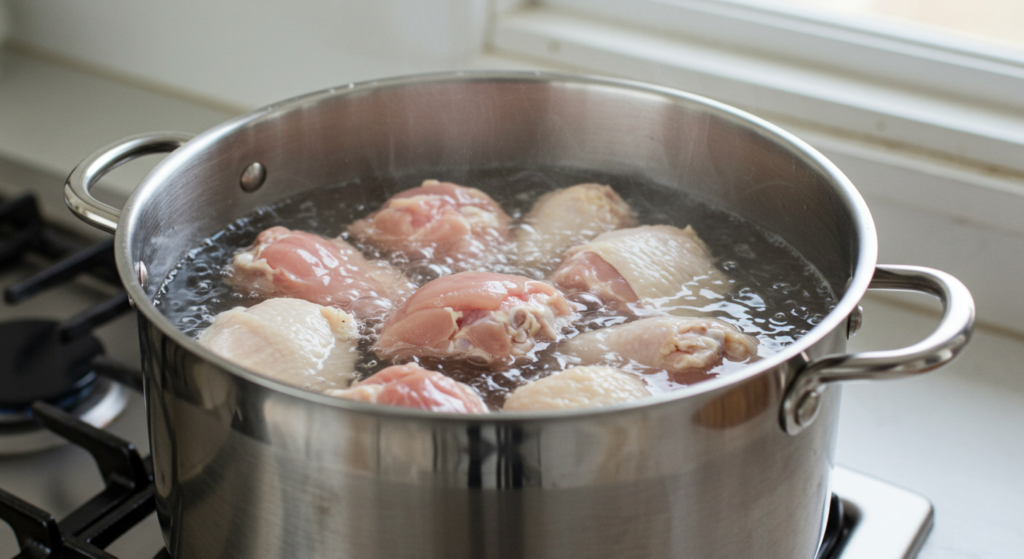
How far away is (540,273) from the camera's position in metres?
0.90

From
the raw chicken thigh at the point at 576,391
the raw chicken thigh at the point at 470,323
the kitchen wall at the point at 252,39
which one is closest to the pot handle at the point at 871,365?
the raw chicken thigh at the point at 576,391

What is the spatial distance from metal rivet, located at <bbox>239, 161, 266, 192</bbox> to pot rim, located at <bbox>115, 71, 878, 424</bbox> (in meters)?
0.06

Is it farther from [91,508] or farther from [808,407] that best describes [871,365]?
[91,508]

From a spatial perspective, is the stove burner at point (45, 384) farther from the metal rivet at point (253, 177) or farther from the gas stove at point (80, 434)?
the metal rivet at point (253, 177)

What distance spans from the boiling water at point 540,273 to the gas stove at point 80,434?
175mm

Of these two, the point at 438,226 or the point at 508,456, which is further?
the point at 438,226

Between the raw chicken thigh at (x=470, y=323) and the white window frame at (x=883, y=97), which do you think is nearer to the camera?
the raw chicken thigh at (x=470, y=323)

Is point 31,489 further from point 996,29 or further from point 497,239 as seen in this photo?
point 996,29

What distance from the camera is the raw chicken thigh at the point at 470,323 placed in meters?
0.75

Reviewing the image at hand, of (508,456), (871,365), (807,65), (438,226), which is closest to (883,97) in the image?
(807,65)

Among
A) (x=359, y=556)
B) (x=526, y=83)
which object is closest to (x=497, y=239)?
Result: (x=526, y=83)

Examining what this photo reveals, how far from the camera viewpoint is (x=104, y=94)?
170cm

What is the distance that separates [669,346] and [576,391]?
11 cm

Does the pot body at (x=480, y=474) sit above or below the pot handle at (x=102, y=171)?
below
